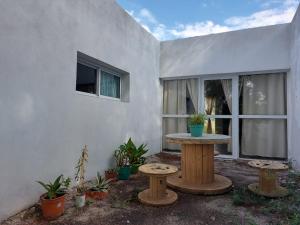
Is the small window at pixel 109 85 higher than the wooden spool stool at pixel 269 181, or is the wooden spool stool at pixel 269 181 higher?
the small window at pixel 109 85

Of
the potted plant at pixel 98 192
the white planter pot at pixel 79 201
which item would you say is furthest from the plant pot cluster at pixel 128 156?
the white planter pot at pixel 79 201

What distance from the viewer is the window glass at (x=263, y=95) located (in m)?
5.51

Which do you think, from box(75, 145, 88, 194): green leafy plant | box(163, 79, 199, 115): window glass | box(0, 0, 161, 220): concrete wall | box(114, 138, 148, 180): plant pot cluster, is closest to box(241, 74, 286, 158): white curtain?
box(163, 79, 199, 115): window glass

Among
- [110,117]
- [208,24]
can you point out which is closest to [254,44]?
[208,24]

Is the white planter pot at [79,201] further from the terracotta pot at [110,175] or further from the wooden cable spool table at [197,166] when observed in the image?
the wooden cable spool table at [197,166]

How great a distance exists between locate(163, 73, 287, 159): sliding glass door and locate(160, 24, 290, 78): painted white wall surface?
1.07ft

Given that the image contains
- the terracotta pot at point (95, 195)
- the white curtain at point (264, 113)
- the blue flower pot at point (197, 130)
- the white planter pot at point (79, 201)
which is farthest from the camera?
the white curtain at point (264, 113)

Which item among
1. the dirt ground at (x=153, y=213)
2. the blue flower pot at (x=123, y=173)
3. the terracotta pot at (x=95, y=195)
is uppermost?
the blue flower pot at (x=123, y=173)

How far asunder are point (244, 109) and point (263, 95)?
566mm

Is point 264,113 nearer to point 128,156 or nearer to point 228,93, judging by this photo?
point 228,93

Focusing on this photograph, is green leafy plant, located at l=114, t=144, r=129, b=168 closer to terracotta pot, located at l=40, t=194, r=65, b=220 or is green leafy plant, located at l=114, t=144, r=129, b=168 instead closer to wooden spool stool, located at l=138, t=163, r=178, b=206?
wooden spool stool, located at l=138, t=163, r=178, b=206

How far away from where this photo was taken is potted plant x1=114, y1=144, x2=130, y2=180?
403cm

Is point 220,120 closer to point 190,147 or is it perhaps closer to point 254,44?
point 254,44

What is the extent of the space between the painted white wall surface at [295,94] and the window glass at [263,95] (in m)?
0.25
